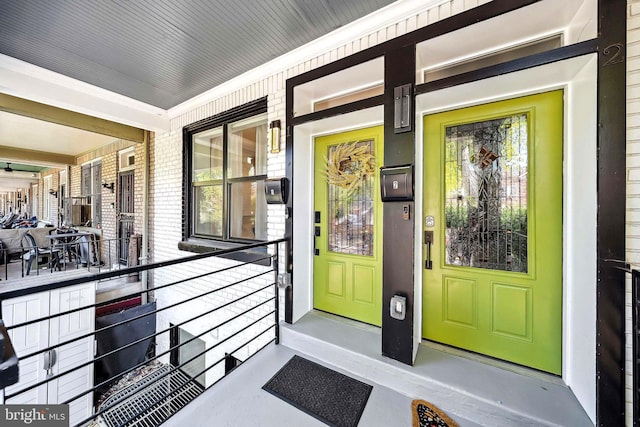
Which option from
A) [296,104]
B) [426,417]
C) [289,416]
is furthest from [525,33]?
[289,416]

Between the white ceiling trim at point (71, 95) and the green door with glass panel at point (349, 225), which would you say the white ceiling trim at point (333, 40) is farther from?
the white ceiling trim at point (71, 95)

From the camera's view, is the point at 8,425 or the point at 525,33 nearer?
the point at 8,425

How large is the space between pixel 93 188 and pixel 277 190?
6920 mm

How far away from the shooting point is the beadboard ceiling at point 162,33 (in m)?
1.86

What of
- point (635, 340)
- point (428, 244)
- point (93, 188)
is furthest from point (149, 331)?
point (635, 340)

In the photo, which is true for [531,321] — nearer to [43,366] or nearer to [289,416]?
[289,416]

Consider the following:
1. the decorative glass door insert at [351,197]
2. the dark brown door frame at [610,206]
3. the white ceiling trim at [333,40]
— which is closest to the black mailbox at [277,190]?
the decorative glass door insert at [351,197]

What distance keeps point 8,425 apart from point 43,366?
107 inches

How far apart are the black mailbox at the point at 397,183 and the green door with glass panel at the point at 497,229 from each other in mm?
412

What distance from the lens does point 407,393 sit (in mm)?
1666

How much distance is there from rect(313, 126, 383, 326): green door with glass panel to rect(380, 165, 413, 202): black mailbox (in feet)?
1.47

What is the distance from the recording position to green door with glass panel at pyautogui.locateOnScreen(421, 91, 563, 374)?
65.5 inches

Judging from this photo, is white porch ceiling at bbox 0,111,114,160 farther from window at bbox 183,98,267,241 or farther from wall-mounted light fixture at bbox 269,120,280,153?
wall-mounted light fixture at bbox 269,120,280,153

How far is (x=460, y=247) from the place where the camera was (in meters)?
1.95
